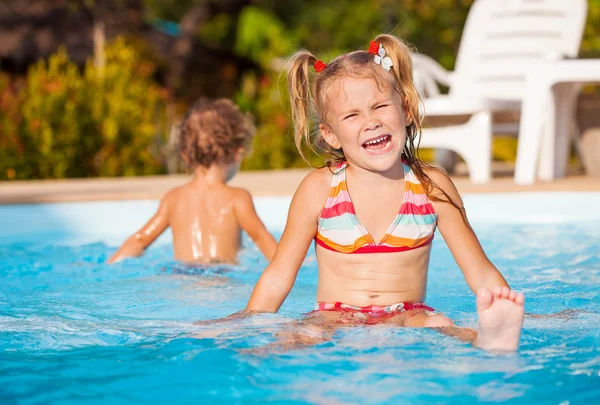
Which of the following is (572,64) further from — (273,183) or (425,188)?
(425,188)

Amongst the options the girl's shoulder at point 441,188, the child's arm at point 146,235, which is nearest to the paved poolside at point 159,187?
the child's arm at point 146,235

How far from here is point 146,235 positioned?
15.7ft

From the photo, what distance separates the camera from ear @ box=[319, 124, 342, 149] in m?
3.13

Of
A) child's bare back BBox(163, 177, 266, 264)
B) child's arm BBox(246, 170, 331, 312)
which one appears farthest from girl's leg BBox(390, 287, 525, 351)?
child's bare back BBox(163, 177, 266, 264)

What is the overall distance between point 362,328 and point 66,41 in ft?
41.8

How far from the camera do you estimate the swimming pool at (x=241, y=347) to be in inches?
95.4

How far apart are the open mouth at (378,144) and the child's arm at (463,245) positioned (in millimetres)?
259

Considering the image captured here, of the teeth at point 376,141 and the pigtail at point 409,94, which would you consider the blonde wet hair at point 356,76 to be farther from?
the teeth at point 376,141

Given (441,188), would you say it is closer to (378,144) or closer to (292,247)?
(378,144)

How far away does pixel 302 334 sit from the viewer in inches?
112

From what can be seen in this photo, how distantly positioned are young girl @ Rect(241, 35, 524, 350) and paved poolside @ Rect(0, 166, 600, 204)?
3.30m

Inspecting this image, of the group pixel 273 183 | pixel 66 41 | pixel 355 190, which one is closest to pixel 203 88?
pixel 66 41

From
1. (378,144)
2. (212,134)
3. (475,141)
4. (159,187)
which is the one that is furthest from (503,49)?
(378,144)

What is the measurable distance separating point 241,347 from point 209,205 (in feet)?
6.47
